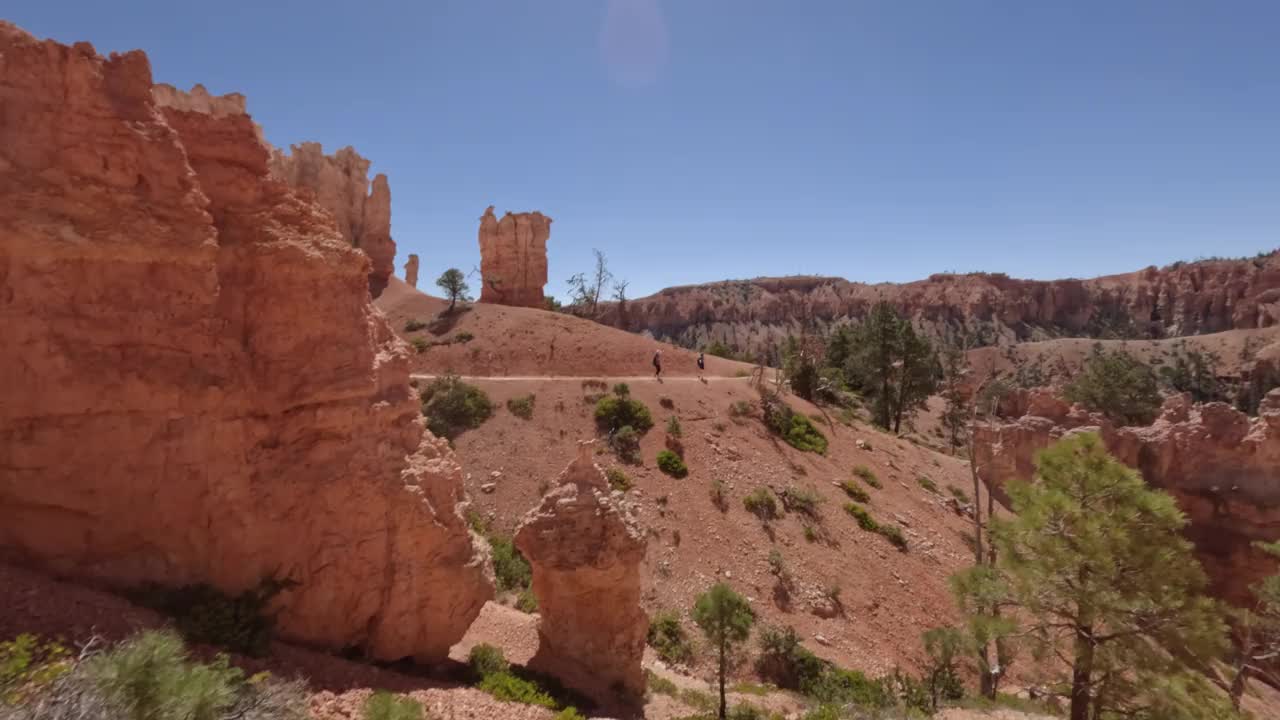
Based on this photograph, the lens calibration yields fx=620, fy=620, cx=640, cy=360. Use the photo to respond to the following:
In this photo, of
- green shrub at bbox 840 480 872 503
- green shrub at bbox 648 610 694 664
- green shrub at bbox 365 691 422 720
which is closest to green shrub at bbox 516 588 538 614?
green shrub at bbox 648 610 694 664

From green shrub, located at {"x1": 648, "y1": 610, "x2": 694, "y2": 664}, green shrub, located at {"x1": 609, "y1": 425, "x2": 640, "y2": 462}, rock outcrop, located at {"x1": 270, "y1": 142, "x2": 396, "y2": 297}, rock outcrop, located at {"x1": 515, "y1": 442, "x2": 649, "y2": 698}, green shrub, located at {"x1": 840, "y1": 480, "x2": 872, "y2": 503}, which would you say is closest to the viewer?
rock outcrop, located at {"x1": 515, "y1": 442, "x2": 649, "y2": 698}

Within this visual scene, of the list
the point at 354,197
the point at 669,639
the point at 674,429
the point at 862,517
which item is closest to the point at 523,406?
the point at 674,429

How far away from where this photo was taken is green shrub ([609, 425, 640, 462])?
28625mm

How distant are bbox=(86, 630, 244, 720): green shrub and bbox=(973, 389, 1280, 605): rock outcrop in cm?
2377

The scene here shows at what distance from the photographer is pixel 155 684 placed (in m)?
5.36

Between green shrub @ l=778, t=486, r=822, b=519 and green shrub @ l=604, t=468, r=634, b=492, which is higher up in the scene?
green shrub @ l=604, t=468, r=634, b=492

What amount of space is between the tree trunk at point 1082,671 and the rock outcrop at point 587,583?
7670 millimetres

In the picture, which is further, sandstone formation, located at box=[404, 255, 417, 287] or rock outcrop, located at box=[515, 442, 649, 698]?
sandstone formation, located at box=[404, 255, 417, 287]

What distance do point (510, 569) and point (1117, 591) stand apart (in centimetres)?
1622

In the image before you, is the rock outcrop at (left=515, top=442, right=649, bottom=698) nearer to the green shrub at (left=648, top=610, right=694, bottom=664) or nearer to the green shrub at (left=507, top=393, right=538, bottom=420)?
the green shrub at (left=648, top=610, right=694, bottom=664)

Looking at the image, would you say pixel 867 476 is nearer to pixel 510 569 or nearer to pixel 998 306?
pixel 510 569

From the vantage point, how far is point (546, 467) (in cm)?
2800

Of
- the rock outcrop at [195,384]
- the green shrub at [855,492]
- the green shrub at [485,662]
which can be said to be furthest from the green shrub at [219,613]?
the green shrub at [855,492]

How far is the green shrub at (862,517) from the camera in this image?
26.7 m
